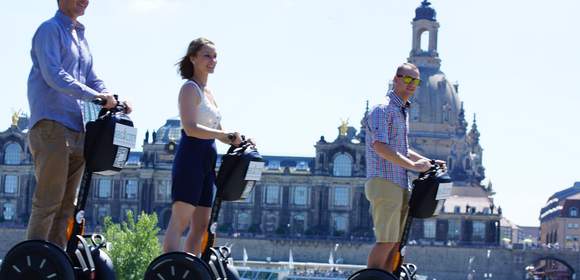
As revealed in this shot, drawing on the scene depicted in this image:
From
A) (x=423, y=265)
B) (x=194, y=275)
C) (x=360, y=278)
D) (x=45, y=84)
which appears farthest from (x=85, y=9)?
(x=423, y=265)

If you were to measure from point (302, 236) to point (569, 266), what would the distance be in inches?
794

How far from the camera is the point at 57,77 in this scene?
11328 mm

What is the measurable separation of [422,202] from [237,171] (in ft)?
4.87

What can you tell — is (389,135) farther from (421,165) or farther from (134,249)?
(134,249)

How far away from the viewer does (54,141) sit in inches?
448

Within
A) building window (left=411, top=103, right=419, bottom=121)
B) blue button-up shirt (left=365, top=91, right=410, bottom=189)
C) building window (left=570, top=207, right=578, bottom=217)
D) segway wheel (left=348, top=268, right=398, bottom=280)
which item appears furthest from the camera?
building window (left=570, top=207, right=578, bottom=217)

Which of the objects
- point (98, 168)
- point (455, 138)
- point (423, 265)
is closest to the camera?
point (98, 168)

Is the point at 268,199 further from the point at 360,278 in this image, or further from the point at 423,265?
the point at 360,278

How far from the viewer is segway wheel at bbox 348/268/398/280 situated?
12008mm

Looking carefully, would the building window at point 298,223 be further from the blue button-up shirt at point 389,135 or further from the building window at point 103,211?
the blue button-up shirt at point 389,135

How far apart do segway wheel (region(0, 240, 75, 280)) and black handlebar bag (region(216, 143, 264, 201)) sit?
1.44 m

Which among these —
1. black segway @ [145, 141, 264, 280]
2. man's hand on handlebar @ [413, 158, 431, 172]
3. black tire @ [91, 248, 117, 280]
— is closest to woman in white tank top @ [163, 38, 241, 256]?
black segway @ [145, 141, 264, 280]

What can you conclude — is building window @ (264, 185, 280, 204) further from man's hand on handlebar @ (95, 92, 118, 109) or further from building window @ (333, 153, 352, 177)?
man's hand on handlebar @ (95, 92, 118, 109)

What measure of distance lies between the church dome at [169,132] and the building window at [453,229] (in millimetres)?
21408
